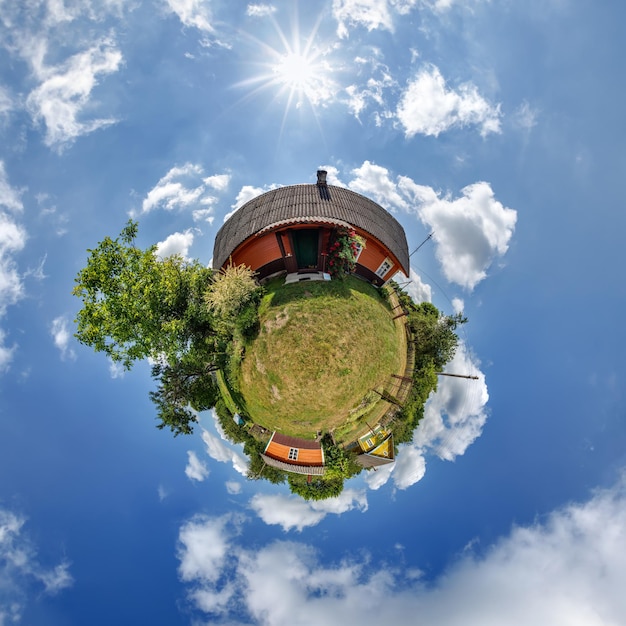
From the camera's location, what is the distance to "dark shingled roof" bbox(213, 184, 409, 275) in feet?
69.1

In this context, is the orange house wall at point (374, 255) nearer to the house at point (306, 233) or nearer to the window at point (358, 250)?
the house at point (306, 233)

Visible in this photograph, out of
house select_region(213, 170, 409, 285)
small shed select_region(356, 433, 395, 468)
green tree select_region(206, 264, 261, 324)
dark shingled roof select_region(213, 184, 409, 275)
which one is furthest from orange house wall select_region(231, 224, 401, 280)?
small shed select_region(356, 433, 395, 468)

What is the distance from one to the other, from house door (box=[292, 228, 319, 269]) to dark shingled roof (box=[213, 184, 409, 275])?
1690mm

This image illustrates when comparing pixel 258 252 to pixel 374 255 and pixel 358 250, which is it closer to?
pixel 358 250

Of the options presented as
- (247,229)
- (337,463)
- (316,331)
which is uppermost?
(247,229)

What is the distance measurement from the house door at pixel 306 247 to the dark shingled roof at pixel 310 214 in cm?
169

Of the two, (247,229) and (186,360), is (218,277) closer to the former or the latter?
(247,229)

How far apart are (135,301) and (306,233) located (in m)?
12.4

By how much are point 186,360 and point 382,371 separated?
15006 mm

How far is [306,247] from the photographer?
74.7 ft

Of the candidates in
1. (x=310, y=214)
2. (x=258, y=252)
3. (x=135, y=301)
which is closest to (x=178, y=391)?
(x=135, y=301)

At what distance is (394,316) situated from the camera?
25266 mm

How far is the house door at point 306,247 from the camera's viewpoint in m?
22.2

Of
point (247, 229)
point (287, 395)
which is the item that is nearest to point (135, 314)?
point (247, 229)
